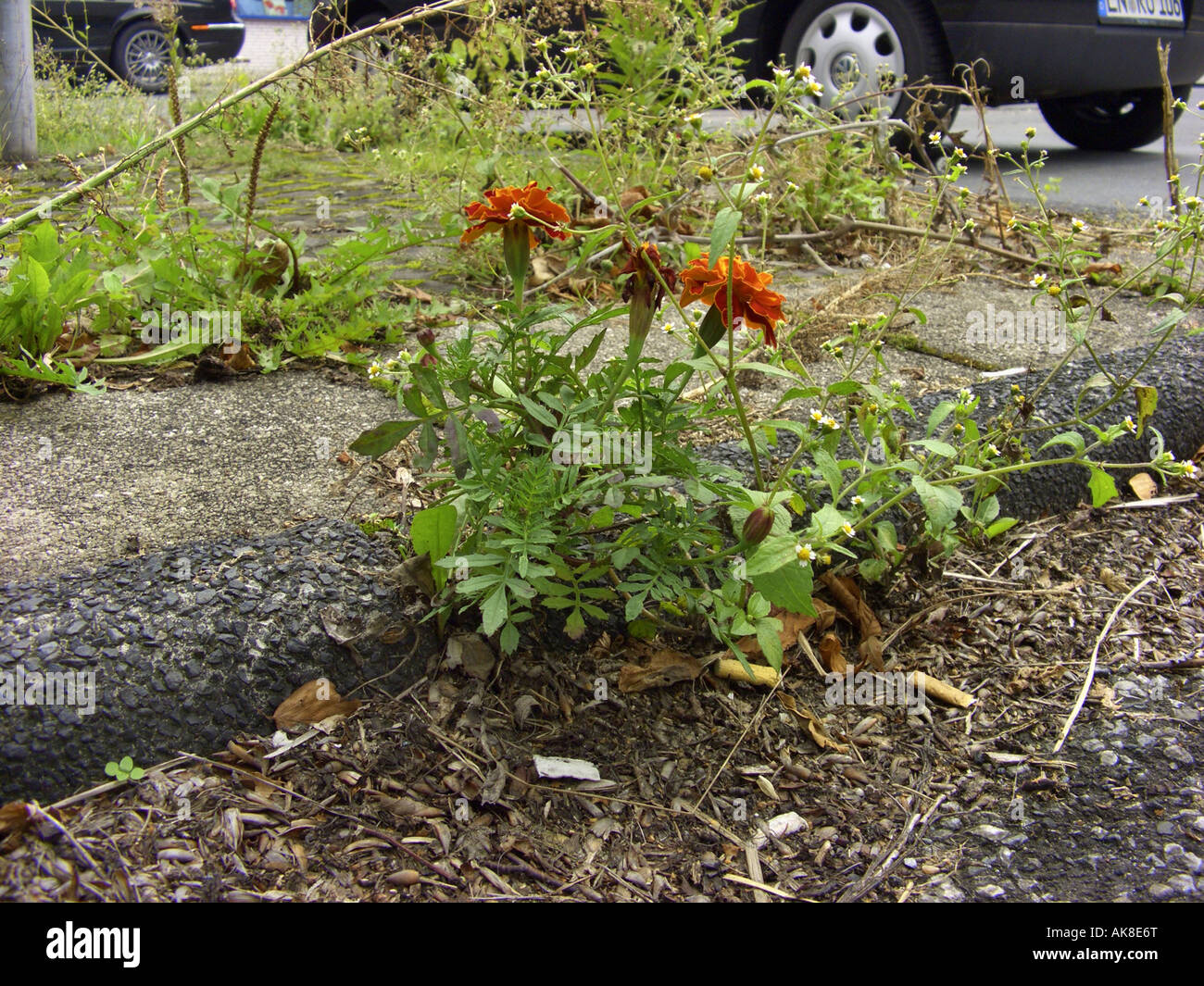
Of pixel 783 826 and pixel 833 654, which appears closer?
pixel 783 826

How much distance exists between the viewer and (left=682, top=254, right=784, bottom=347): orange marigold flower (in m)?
1.43

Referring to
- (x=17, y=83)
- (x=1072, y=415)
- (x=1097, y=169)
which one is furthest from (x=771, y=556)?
(x=1097, y=169)

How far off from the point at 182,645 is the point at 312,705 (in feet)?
0.71

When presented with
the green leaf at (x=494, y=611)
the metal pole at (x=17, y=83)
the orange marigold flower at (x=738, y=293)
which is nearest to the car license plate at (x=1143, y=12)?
the orange marigold flower at (x=738, y=293)

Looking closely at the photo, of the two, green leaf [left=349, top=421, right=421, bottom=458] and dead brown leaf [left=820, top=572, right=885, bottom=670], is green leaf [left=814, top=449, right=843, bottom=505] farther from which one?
green leaf [left=349, top=421, right=421, bottom=458]

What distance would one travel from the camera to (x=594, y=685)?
1.69m

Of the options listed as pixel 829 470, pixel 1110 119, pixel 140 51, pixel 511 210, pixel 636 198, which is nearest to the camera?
pixel 511 210

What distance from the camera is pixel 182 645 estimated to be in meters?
1.48

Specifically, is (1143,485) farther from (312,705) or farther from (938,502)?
(312,705)

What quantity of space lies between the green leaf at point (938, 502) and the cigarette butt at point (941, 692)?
1.19 ft

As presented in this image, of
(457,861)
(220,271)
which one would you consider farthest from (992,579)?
(220,271)

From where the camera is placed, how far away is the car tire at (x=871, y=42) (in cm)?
523

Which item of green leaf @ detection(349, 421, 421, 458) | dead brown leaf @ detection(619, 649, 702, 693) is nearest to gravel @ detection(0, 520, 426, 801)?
green leaf @ detection(349, 421, 421, 458)
